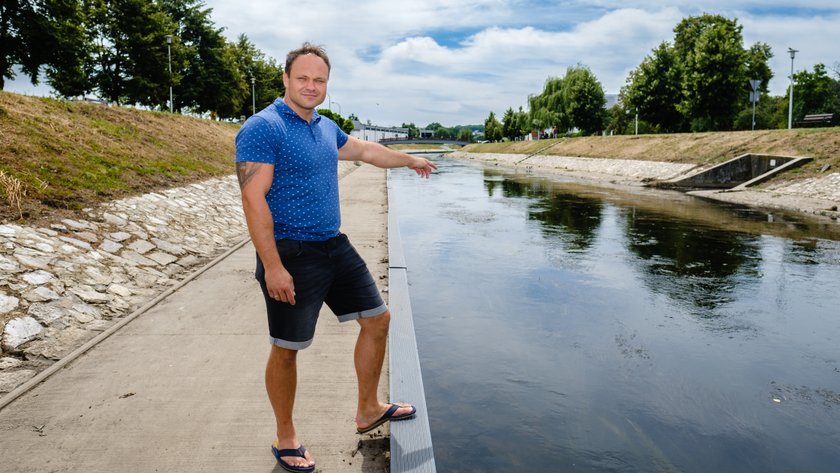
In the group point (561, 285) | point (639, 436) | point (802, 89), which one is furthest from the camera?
point (802, 89)

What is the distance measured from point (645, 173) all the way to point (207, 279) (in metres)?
29.3

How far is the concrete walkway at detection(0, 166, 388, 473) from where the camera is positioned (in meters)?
2.96

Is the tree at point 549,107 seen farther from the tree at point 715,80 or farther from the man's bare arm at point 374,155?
the man's bare arm at point 374,155

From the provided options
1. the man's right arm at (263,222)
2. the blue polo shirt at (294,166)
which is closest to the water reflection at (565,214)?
the blue polo shirt at (294,166)

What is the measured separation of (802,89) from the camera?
5697 cm

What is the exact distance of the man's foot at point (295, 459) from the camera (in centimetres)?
281

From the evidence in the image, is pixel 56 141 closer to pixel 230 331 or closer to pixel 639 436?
pixel 230 331

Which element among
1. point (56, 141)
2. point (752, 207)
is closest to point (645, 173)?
point (752, 207)

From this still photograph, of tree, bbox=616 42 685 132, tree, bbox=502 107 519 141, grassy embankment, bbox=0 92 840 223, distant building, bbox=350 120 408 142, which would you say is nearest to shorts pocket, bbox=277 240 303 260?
grassy embankment, bbox=0 92 840 223

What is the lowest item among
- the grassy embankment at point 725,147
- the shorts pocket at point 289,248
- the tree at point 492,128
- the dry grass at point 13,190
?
the shorts pocket at point 289,248

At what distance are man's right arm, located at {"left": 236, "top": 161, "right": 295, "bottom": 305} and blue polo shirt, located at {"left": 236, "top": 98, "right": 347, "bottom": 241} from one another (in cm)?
5

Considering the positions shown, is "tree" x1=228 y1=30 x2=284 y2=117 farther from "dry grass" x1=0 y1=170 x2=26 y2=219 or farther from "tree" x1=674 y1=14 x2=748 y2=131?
"dry grass" x1=0 y1=170 x2=26 y2=219

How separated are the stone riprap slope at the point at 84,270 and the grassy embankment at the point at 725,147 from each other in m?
21.9

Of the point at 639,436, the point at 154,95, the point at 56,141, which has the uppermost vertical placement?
the point at 154,95
